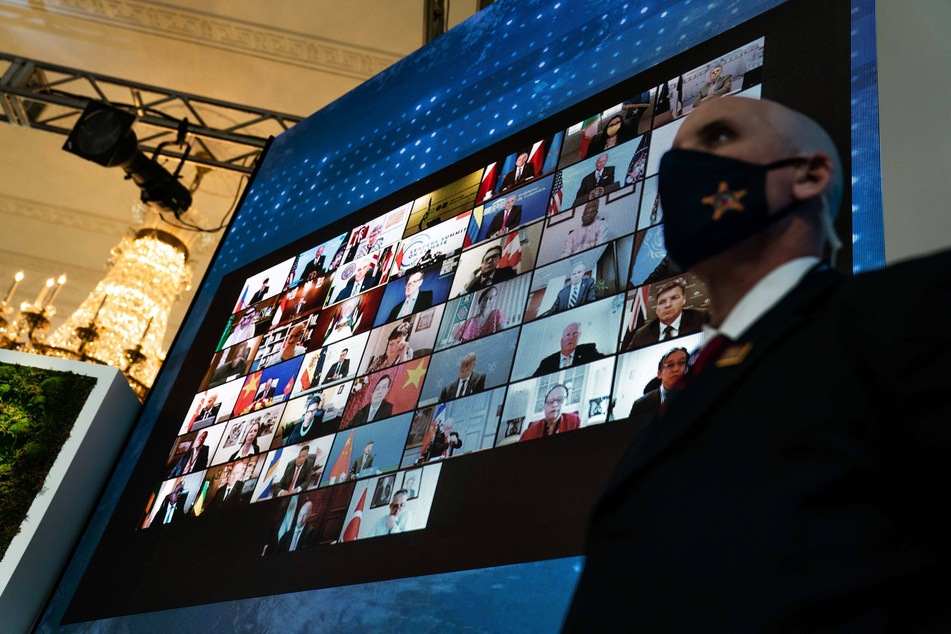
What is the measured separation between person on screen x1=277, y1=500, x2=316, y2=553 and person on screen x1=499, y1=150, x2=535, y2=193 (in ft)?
4.23

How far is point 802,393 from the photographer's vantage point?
887mm

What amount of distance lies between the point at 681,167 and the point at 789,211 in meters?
0.15

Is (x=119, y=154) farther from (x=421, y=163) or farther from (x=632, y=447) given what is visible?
(x=632, y=447)

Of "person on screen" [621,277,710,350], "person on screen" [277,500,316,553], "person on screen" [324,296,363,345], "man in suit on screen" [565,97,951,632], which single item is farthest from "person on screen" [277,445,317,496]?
"man in suit on screen" [565,97,951,632]

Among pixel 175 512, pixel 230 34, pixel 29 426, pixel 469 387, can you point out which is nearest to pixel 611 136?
pixel 469 387

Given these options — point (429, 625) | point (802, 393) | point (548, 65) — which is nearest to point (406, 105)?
point (548, 65)

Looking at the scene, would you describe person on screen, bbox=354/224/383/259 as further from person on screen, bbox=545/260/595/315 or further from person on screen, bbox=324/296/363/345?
person on screen, bbox=545/260/595/315

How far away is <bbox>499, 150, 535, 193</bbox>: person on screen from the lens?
126 inches

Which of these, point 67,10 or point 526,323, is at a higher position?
point 67,10

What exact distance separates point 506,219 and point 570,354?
0.76 meters

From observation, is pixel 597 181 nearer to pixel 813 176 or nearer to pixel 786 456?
pixel 813 176

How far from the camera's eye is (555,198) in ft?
9.84

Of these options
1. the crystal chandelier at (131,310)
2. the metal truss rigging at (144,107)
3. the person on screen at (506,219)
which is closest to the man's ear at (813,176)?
the person on screen at (506,219)

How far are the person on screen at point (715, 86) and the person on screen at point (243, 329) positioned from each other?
85.3 inches
